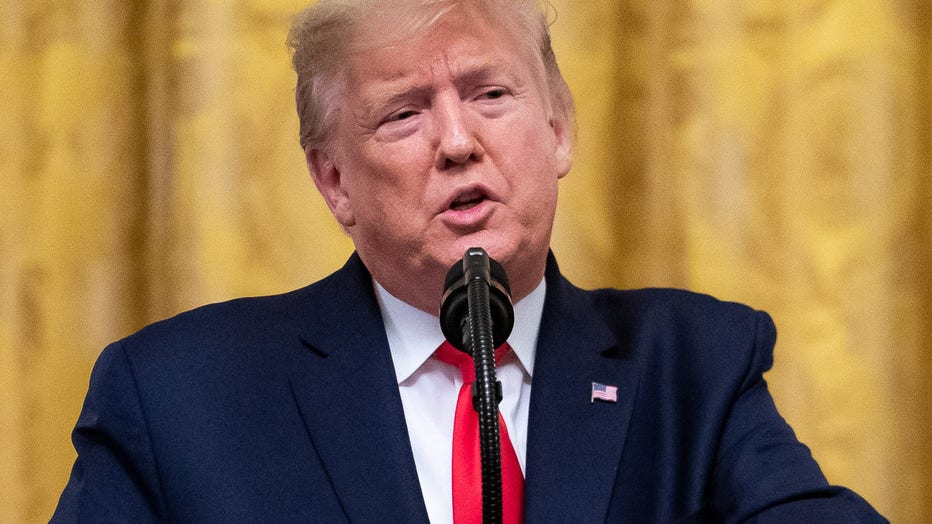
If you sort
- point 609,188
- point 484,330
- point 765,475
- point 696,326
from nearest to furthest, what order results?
point 484,330, point 765,475, point 696,326, point 609,188

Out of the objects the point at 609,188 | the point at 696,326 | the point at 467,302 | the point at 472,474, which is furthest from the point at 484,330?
the point at 609,188

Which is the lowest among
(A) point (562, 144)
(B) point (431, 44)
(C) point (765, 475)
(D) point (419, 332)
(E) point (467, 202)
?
(C) point (765, 475)

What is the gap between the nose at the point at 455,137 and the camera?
170cm

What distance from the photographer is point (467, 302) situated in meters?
1.27

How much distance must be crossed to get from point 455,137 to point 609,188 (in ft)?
2.76

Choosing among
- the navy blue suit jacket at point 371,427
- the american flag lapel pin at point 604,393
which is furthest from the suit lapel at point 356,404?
the american flag lapel pin at point 604,393

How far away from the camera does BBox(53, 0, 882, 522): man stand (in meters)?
1.66

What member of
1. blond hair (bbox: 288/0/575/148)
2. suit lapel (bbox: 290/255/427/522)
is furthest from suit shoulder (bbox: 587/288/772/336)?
suit lapel (bbox: 290/255/427/522)

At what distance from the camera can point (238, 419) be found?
1.72m

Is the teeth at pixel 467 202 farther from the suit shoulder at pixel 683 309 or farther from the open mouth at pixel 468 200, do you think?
the suit shoulder at pixel 683 309

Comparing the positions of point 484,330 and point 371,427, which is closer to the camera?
point 484,330

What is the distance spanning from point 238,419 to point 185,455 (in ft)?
0.29

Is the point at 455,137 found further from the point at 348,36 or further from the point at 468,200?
the point at 348,36

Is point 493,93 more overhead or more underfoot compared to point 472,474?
more overhead
